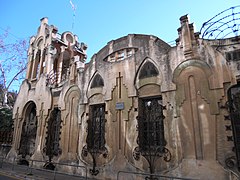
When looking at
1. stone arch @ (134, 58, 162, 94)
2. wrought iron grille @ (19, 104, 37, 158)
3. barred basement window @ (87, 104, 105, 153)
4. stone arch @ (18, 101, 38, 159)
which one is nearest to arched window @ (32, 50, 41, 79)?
stone arch @ (18, 101, 38, 159)

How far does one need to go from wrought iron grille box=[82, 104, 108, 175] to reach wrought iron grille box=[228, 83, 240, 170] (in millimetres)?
5693

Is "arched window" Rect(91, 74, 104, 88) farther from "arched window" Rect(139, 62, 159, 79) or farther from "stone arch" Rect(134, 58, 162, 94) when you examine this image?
"arched window" Rect(139, 62, 159, 79)

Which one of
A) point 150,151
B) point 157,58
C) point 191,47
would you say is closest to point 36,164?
point 150,151

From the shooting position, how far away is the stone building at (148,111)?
688 cm

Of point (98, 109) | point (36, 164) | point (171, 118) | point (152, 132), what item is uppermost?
point (98, 109)

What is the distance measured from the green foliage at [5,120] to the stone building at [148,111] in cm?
446

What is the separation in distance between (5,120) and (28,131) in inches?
198

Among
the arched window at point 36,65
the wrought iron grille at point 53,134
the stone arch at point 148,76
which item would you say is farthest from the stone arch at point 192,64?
the arched window at point 36,65

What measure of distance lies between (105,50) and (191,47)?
5.20m

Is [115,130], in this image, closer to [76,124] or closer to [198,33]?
[76,124]

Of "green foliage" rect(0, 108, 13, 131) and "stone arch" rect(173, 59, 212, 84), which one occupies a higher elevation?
"stone arch" rect(173, 59, 212, 84)

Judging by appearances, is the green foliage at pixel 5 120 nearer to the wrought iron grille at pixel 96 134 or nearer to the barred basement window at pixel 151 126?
the wrought iron grille at pixel 96 134

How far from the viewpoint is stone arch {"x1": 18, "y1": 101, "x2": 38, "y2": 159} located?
13667 mm

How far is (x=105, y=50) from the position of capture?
11.2 metres
